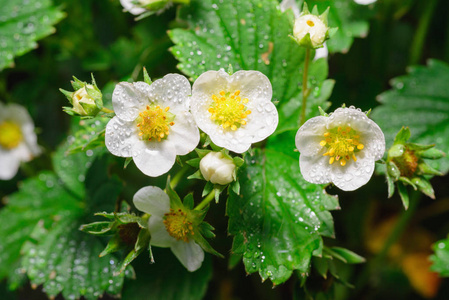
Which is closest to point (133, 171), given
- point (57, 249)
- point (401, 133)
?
point (57, 249)

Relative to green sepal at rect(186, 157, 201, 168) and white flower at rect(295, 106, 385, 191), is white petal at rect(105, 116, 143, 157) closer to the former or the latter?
green sepal at rect(186, 157, 201, 168)

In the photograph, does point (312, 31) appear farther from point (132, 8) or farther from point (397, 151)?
point (132, 8)

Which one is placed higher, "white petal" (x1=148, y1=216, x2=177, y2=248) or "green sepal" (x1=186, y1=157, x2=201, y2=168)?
"green sepal" (x1=186, y1=157, x2=201, y2=168)

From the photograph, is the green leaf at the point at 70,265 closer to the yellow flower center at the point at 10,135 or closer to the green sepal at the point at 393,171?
the yellow flower center at the point at 10,135

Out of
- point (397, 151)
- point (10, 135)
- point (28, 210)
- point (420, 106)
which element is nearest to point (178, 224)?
point (397, 151)

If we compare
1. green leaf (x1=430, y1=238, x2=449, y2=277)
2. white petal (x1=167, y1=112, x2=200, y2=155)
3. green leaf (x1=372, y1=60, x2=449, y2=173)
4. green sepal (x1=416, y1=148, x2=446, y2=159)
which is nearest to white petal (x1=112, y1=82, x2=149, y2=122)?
white petal (x1=167, y1=112, x2=200, y2=155)

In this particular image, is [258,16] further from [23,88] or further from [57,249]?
[23,88]

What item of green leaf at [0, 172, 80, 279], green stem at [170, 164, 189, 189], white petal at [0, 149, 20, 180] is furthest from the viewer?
white petal at [0, 149, 20, 180]

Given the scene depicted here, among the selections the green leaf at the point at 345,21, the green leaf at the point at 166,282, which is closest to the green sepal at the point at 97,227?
the green leaf at the point at 166,282
